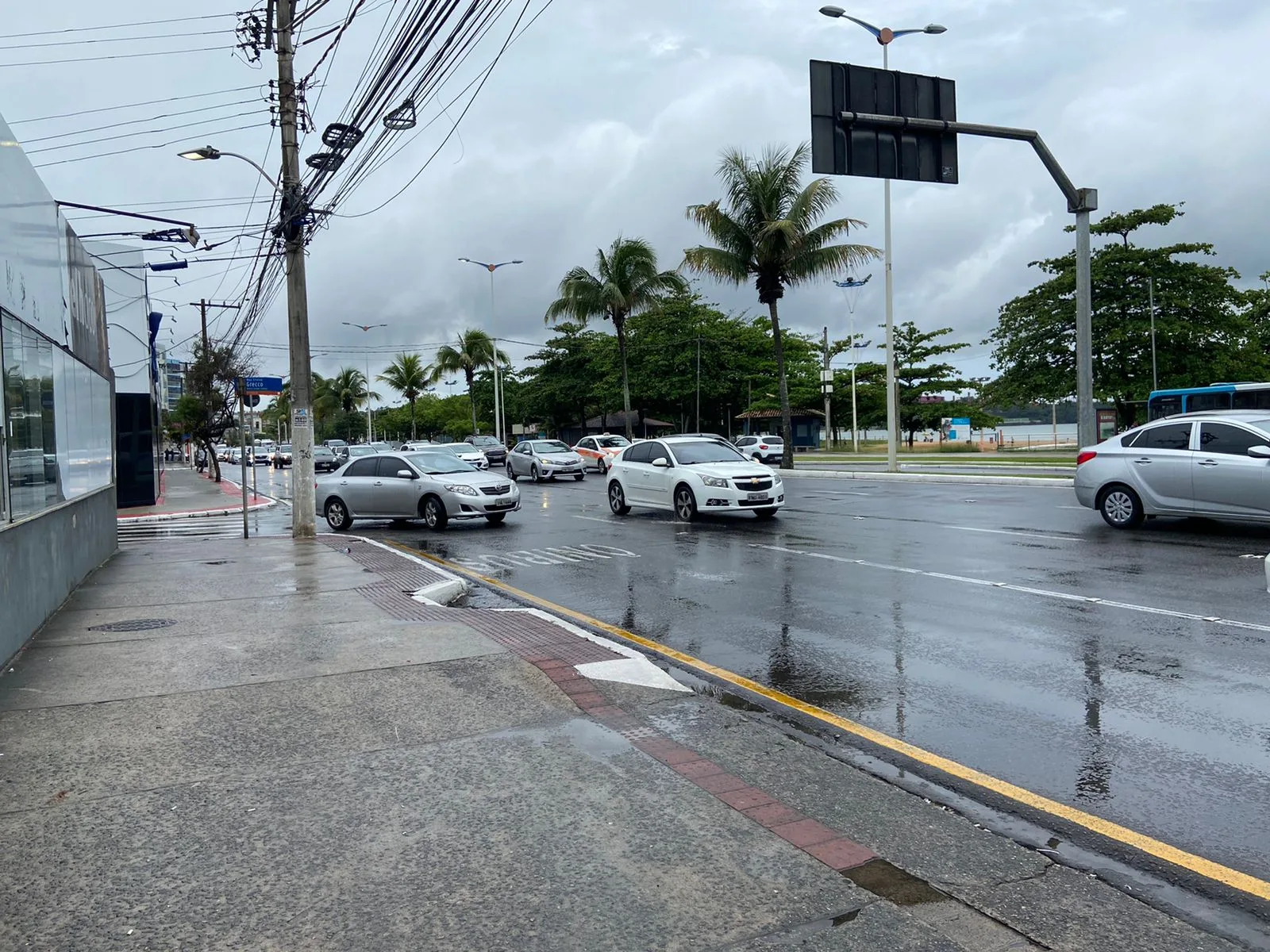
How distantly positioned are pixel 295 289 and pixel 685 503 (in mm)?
7863

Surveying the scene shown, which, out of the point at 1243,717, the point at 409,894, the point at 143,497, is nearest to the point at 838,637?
the point at 1243,717

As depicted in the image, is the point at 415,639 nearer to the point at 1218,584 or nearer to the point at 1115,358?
the point at 1218,584

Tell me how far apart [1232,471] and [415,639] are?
10842 mm

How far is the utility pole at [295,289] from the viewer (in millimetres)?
17109

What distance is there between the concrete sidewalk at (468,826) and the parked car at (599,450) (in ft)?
105

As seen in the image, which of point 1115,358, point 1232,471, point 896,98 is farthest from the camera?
point 1115,358

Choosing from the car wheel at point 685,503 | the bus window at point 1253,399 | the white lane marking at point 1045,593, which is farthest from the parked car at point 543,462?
the white lane marking at point 1045,593

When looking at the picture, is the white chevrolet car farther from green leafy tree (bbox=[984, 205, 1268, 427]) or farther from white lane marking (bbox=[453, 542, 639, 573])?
green leafy tree (bbox=[984, 205, 1268, 427])

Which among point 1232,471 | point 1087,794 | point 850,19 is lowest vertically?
point 1087,794

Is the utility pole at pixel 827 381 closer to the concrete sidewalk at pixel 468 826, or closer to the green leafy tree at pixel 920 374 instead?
the green leafy tree at pixel 920 374

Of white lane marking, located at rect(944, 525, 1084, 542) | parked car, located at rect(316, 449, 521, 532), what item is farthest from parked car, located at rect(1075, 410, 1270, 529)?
parked car, located at rect(316, 449, 521, 532)

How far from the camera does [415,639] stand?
792 centimetres

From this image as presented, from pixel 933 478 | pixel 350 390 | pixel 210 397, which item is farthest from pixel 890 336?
pixel 350 390

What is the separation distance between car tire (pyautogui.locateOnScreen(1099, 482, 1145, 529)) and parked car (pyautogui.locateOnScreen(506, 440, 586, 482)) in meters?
21.1
